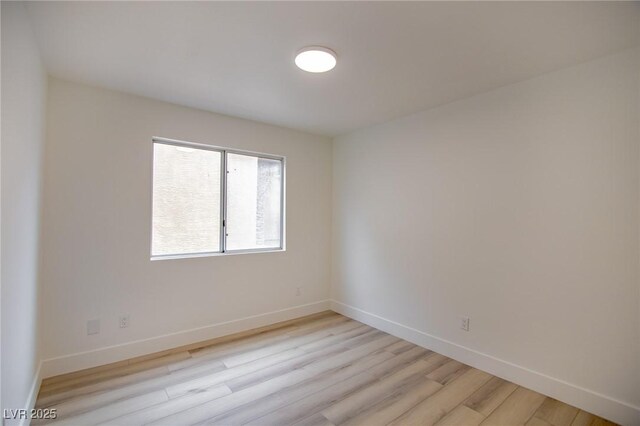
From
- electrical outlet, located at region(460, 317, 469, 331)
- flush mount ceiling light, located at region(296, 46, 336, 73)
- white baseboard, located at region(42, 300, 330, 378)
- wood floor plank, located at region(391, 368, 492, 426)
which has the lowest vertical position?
wood floor plank, located at region(391, 368, 492, 426)

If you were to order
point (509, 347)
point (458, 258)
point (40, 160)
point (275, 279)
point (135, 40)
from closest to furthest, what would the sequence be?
point (135, 40) → point (40, 160) → point (509, 347) → point (458, 258) → point (275, 279)

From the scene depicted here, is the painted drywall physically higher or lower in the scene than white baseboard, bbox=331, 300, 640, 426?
higher

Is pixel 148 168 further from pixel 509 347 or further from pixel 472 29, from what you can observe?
pixel 509 347

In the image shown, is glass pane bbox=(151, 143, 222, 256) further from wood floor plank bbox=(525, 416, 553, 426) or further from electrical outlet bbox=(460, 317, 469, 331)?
wood floor plank bbox=(525, 416, 553, 426)

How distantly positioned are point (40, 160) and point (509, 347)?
4.01 metres

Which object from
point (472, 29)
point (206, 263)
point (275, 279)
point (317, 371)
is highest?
point (472, 29)

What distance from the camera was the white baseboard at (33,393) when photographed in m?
1.81

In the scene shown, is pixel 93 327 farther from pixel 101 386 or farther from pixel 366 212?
pixel 366 212

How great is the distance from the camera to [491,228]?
2.60 m

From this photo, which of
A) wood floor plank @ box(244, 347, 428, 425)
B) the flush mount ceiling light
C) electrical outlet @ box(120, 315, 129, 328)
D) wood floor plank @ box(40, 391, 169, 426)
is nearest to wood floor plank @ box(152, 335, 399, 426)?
wood floor plank @ box(40, 391, 169, 426)

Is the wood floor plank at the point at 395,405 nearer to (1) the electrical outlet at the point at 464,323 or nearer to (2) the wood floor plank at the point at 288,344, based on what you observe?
(1) the electrical outlet at the point at 464,323

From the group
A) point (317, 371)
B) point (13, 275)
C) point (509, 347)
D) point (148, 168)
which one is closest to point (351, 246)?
point (317, 371)

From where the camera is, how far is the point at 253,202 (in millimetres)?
3680

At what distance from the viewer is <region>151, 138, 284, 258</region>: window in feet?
9.93
